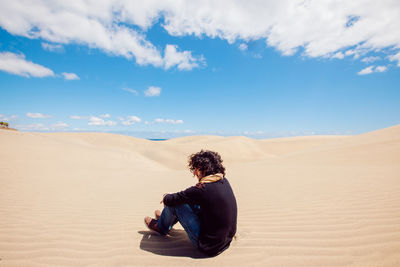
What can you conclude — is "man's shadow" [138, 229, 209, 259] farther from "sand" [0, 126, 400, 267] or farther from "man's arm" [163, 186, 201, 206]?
"man's arm" [163, 186, 201, 206]

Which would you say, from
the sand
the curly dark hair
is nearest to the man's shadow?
the sand

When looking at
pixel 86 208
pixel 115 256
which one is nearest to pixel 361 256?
pixel 115 256

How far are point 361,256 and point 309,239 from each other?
54 centimetres

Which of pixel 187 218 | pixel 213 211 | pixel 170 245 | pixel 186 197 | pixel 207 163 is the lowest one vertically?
pixel 170 245

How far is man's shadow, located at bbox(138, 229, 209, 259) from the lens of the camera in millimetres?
2467

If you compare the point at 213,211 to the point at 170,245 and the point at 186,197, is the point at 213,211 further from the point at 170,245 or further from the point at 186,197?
the point at 170,245

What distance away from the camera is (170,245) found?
2688 mm

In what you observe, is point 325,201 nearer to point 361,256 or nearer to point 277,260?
point 361,256

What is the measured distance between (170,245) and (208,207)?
102 centimetres

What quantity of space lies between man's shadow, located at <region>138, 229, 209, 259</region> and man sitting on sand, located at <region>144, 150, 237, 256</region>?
242 millimetres

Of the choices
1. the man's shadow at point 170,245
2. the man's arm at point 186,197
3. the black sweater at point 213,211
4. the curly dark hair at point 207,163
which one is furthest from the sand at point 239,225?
the curly dark hair at point 207,163

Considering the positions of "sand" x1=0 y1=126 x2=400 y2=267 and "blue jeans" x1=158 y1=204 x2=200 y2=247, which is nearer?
"sand" x1=0 y1=126 x2=400 y2=267

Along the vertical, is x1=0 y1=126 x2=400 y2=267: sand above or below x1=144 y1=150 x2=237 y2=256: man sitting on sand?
below

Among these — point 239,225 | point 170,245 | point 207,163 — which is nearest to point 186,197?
point 207,163
